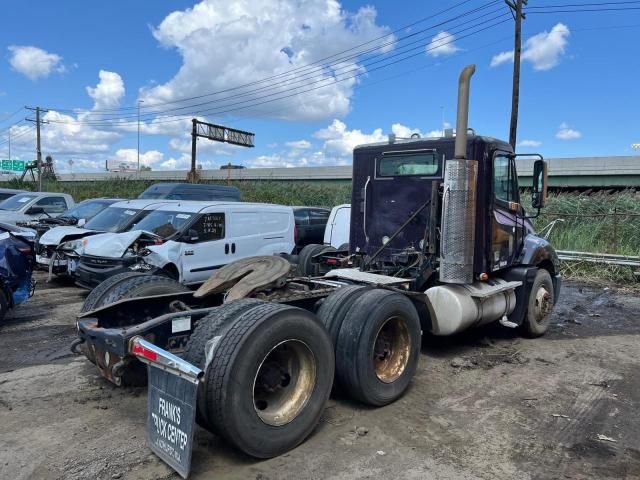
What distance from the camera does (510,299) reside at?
654 centimetres

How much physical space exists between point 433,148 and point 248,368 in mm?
3891

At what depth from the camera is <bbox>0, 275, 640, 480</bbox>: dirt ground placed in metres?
3.40

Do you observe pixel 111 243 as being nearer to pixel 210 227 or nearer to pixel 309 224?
pixel 210 227

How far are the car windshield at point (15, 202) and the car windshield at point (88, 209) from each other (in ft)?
7.62

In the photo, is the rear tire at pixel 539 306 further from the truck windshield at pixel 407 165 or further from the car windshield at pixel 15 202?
the car windshield at pixel 15 202

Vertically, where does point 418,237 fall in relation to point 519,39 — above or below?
below

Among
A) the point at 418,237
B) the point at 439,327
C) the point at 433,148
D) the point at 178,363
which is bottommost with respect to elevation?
the point at 439,327

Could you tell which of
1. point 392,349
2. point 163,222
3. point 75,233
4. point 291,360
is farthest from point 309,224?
point 291,360

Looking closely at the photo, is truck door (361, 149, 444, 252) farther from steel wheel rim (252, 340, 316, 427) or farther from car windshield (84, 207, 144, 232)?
car windshield (84, 207, 144, 232)

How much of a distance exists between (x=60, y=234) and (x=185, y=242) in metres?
3.02

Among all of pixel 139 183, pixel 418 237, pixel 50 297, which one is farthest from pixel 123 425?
pixel 139 183

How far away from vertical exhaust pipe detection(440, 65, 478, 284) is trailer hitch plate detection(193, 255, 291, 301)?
179 cm

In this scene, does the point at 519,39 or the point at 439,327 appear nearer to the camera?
the point at 439,327

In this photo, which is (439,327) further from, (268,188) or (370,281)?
(268,188)
